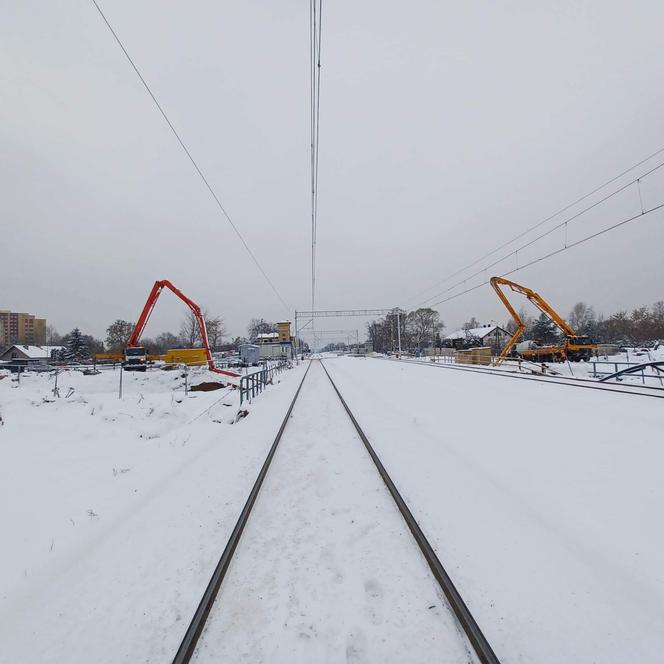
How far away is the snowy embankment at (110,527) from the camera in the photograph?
2676 mm

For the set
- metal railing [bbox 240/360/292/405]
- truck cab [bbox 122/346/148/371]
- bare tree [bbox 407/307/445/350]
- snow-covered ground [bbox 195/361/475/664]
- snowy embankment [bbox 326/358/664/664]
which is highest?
bare tree [bbox 407/307/445/350]

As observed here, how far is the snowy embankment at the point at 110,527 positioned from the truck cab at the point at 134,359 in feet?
61.3

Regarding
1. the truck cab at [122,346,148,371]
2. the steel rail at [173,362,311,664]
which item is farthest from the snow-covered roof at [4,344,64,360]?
the steel rail at [173,362,311,664]

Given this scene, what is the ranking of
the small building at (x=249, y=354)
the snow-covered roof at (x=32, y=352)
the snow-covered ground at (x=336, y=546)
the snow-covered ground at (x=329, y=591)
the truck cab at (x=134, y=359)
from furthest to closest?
the snow-covered roof at (x=32, y=352)
the small building at (x=249, y=354)
the truck cab at (x=134, y=359)
the snow-covered ground at (x=336, y=546)
the snow-covered ground at (x=329, y=591)

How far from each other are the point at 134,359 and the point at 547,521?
30.4 m

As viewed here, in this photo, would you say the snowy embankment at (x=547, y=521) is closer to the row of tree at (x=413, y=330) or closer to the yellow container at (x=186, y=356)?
the yellow container at (x=186, y=356)

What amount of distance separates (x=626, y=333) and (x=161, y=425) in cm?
10046

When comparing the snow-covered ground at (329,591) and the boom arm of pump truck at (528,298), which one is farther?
the boom arm of pump truck at (528,298)

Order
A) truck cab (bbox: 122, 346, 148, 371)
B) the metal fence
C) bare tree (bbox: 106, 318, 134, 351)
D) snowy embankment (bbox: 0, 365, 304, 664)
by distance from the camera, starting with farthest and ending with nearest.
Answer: bare tree (bbox: 106, 318, 134, 351)
truck cab (bbox: 122, 346, 148, 371)
the metal fence
snowy embankment (bbox: 0, 365, 304, 664)

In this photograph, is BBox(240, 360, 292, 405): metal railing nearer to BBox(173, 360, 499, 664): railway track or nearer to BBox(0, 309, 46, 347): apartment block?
BBox(173, 360, 499, 664): railway track

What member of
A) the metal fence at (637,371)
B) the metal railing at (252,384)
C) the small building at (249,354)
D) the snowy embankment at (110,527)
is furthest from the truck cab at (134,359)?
the metal fence at (637,371)

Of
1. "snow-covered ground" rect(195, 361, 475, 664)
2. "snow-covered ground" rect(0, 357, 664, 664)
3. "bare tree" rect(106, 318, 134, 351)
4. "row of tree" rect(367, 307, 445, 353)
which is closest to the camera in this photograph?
"snow-covered ground" rect(195, 361, 475, 664)

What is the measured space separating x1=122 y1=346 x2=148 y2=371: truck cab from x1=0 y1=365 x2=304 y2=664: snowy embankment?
61.3 ft

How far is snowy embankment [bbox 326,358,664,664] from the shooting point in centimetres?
254
